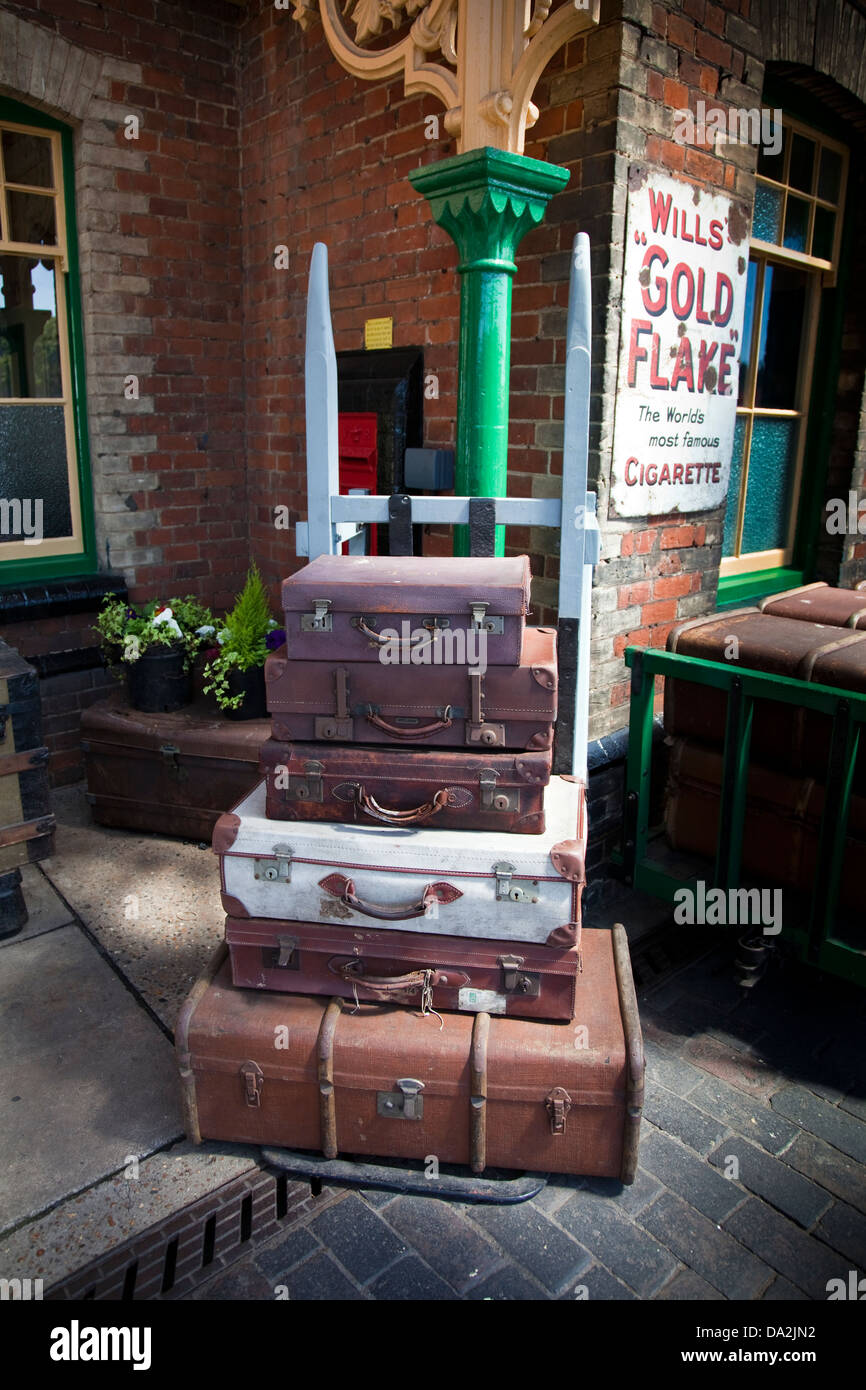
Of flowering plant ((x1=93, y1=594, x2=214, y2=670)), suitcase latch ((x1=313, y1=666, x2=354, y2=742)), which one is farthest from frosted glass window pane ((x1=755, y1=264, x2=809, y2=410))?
suitcase latch ((x1=313, y1=666, x2=354, y2=742))

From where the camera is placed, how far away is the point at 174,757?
4.21 m

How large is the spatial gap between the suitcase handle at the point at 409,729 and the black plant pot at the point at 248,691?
201 centimetres

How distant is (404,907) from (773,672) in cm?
169

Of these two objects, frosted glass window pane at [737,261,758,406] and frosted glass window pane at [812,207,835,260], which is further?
frosted glass window pane at [812,207,835,260]

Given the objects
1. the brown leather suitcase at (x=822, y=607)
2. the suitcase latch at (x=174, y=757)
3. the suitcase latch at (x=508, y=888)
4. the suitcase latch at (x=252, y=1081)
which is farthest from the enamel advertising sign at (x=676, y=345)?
the suitcase latch at (x=252, y=1081)

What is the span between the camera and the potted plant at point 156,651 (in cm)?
437

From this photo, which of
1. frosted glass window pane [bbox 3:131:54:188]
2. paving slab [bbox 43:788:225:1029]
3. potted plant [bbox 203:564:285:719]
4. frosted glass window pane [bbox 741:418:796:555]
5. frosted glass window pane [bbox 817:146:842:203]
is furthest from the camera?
frosted glass window pane [bbox 741:418:796:555]

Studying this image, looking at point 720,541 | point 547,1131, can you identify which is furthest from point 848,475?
point 547,1131

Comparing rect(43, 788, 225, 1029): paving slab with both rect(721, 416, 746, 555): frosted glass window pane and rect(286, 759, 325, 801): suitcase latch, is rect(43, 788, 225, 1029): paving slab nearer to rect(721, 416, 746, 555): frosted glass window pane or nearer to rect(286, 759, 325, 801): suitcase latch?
rect(286, 759, 325, 801): suitcase latch

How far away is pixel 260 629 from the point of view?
439 centimetres

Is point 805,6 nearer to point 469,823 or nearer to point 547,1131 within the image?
point 469,823

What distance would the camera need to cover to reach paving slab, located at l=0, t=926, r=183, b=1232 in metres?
2.50

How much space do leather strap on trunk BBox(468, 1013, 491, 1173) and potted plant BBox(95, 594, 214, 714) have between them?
2.57m
